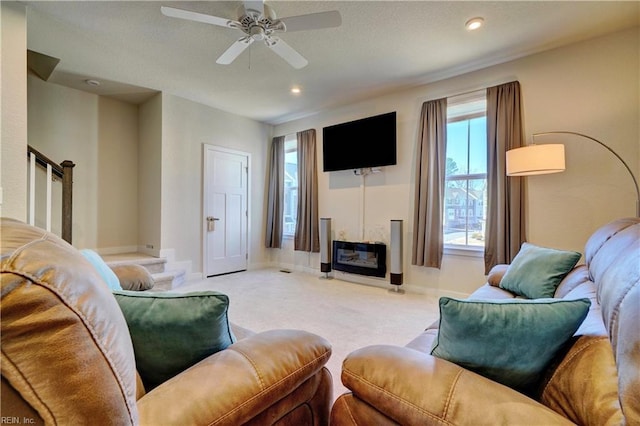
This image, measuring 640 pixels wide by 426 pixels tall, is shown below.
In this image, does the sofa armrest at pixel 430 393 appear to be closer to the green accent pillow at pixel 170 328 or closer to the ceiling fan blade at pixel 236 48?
the green accent pillow at pixel 170 328

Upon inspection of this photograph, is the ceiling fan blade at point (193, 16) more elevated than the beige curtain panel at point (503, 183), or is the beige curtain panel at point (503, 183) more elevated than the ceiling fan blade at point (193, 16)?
the ceiling fan blade at point (193, 16)

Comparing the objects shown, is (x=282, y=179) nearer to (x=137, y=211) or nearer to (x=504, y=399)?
(x=137, y=211)

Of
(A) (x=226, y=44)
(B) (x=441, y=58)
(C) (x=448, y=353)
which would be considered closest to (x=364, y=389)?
(C) (x=448, y=353)

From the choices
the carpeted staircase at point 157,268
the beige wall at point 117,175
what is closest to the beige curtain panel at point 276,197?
→ the carpeted staircase at point 157,268

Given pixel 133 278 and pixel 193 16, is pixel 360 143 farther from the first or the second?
pixel 133 278

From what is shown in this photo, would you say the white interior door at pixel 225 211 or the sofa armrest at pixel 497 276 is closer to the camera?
the sofa armrest at pixel 497 276

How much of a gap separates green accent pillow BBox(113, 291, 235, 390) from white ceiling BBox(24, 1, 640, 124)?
2449 millimetres

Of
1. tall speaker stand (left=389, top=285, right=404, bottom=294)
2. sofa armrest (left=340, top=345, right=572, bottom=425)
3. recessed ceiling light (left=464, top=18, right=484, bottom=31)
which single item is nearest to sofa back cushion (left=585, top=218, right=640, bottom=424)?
sofa armrest (left=340, top=345, right=572, bottom=425)

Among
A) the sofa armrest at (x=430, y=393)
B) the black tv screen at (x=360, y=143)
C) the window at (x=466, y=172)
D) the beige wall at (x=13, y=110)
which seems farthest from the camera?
the black tv screen at (x=360, y=143)

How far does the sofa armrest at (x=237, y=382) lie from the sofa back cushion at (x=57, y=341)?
0.14 m

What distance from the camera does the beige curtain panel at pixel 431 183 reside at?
3631 mm

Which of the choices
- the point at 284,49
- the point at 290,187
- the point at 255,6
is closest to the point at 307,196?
the point at 290,187

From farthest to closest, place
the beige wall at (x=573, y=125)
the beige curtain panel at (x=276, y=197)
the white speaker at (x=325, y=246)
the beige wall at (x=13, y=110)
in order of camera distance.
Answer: the beige curtain panel at (x=276, y=197) → the white speaker at (x=325, y=246) → the beige wall at (x=573, y=125) → the beige wall at (x=13, y=110)

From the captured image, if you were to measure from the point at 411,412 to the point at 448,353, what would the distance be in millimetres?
242
